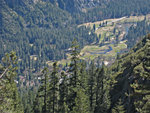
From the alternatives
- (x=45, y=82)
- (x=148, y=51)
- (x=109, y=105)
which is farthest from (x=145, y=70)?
(x=45, y=82)

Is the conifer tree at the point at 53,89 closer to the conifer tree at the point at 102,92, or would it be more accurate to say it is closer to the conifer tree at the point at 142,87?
the conifer tree at the point at 102,92

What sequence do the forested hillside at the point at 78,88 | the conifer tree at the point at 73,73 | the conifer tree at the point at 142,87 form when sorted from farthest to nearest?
the conifer tree at the point at 73,73 → the forested hillside at the point at 78,88 → the conifer tree at the point at 142,87

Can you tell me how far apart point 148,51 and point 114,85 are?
13726 mm

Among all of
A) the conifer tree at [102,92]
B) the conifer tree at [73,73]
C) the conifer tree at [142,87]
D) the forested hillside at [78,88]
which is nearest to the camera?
the conifer tree at [142,87]

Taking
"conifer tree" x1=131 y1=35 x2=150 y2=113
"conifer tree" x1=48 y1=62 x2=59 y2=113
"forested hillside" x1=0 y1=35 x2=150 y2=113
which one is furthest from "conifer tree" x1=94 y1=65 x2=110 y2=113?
"conifer tree" x1=48 y1=62 x2=59 y2=113

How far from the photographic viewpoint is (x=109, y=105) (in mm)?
44594

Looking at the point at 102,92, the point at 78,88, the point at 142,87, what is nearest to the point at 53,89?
the point at 78,88

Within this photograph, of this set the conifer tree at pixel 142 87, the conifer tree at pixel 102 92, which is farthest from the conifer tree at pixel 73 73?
the conifer tree at pixel 142 87

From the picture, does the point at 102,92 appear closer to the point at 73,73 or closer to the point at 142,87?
the point at 73,73

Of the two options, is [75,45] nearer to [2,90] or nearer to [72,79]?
[72,79]

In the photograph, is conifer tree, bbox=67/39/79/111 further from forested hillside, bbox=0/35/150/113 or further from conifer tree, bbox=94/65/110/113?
conifer tree, bbox=94/65/110/113

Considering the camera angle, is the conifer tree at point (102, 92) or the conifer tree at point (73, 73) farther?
Answer: the conifer tree at point (102, 92)

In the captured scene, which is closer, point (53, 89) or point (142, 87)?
point (142, 87)

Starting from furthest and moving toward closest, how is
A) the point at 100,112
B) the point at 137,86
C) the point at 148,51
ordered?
the point at 100,112 → the point at 148,51 → the point at 137,86
